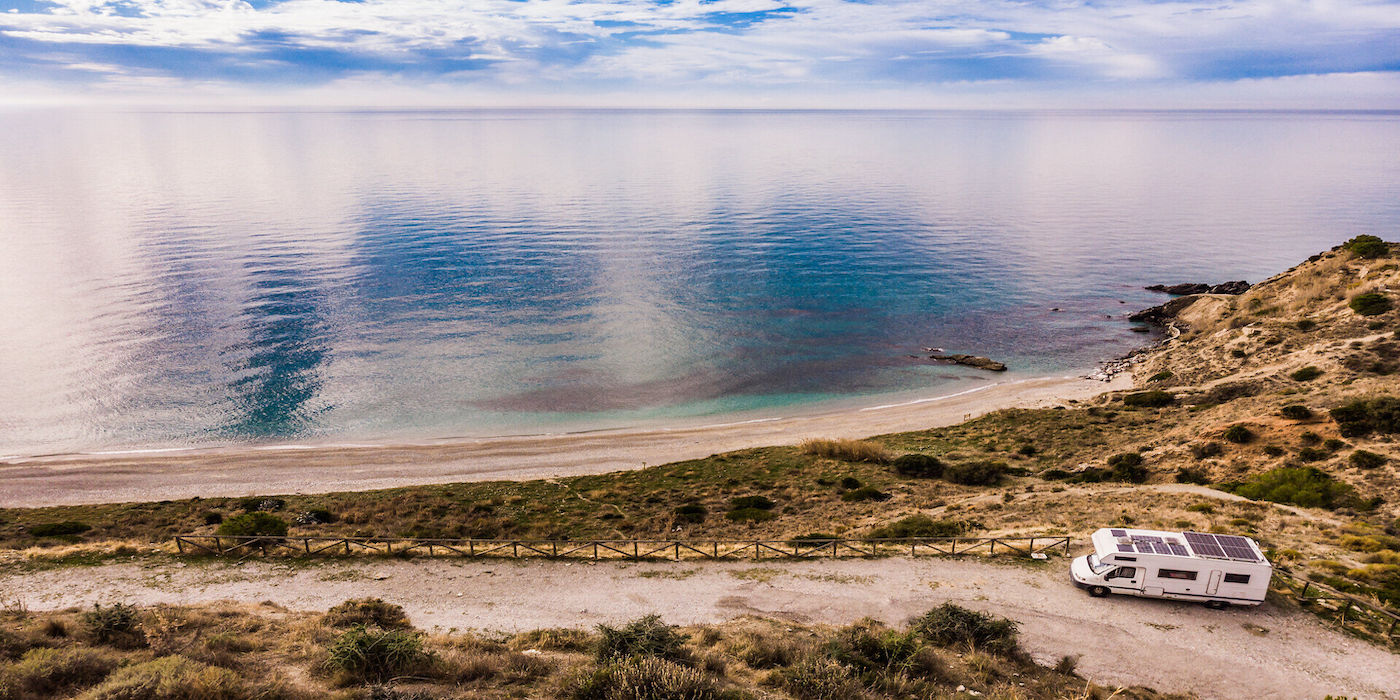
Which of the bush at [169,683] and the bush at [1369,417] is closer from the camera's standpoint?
the bush at [169,683]

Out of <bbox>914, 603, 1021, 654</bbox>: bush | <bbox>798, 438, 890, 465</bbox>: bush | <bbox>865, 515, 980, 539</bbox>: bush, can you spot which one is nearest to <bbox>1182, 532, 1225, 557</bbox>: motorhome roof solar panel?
<bbox>914, 603, 1021, 654</bbox>: bush

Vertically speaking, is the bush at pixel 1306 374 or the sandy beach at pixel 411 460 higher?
the bush at pixel 1306 374

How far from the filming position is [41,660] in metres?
15.0

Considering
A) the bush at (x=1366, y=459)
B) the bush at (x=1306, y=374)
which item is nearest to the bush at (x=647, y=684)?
the bush at (x=1366, y=459)

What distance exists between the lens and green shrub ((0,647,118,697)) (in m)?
14.2

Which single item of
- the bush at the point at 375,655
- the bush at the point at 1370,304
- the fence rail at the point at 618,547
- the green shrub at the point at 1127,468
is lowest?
the green shrub at the point at 1127,468

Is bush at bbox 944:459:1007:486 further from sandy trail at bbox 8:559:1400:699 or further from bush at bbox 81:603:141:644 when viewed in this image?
bush at bbox 81:603:141:644

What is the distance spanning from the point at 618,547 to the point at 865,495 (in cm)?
1472

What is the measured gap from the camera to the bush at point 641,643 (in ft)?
59.1

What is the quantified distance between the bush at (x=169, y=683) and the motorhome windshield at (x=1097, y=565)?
1014 inches

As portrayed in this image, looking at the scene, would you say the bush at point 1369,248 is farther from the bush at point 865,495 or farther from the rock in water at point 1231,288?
the bush at point 865,495

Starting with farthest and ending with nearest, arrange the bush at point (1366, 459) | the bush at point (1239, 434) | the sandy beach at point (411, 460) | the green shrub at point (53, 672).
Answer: the sandy beach at point (411, 460)
the bush at point (1239, 434)
the bush at point (1366, 459)
the green shrub at point (53, 672)

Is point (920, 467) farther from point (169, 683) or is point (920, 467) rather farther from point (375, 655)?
point (169, 683)

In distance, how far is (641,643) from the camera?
18.2 metres
